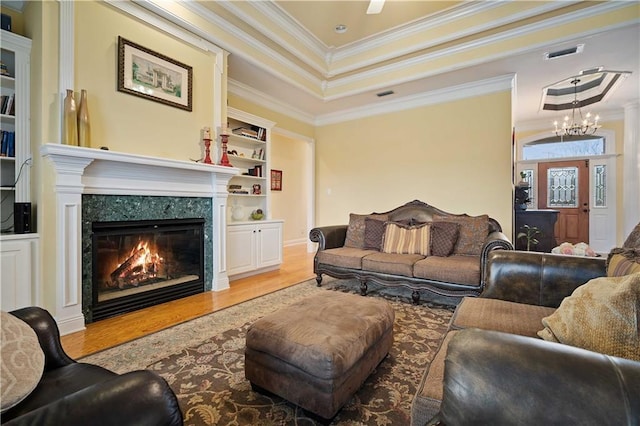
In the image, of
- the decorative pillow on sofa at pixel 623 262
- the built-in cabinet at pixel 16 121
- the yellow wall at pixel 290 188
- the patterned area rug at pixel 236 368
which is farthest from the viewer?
the yellow wall at pixel 290 188

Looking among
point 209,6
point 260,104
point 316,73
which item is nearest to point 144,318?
point 209,6

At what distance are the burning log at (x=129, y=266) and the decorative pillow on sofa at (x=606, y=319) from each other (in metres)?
3.31

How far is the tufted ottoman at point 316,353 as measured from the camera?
1.29 metres

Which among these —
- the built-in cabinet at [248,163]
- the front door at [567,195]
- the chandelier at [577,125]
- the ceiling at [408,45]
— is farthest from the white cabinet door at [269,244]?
the front door at [567,195]

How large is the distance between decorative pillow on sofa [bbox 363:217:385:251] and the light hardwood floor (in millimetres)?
979

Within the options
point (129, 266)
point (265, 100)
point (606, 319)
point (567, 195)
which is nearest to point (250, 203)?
point (265, 100)

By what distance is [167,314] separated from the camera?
265 cm

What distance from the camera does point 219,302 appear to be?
2.98m

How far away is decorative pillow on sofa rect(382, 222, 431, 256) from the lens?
3439 millimetres

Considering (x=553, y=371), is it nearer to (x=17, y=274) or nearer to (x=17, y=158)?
(x=17, y=274)

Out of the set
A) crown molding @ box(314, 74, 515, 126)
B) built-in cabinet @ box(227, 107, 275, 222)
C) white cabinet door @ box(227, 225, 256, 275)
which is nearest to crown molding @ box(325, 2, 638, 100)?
crown molding @ box(314, 74, 515, 126)

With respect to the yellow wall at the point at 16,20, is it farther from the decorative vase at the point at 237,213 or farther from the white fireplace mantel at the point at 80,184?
the decorative vase at the point at 237,213

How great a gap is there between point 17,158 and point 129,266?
1258 mm

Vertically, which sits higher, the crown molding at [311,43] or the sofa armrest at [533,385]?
the crown molding at [311,43]
